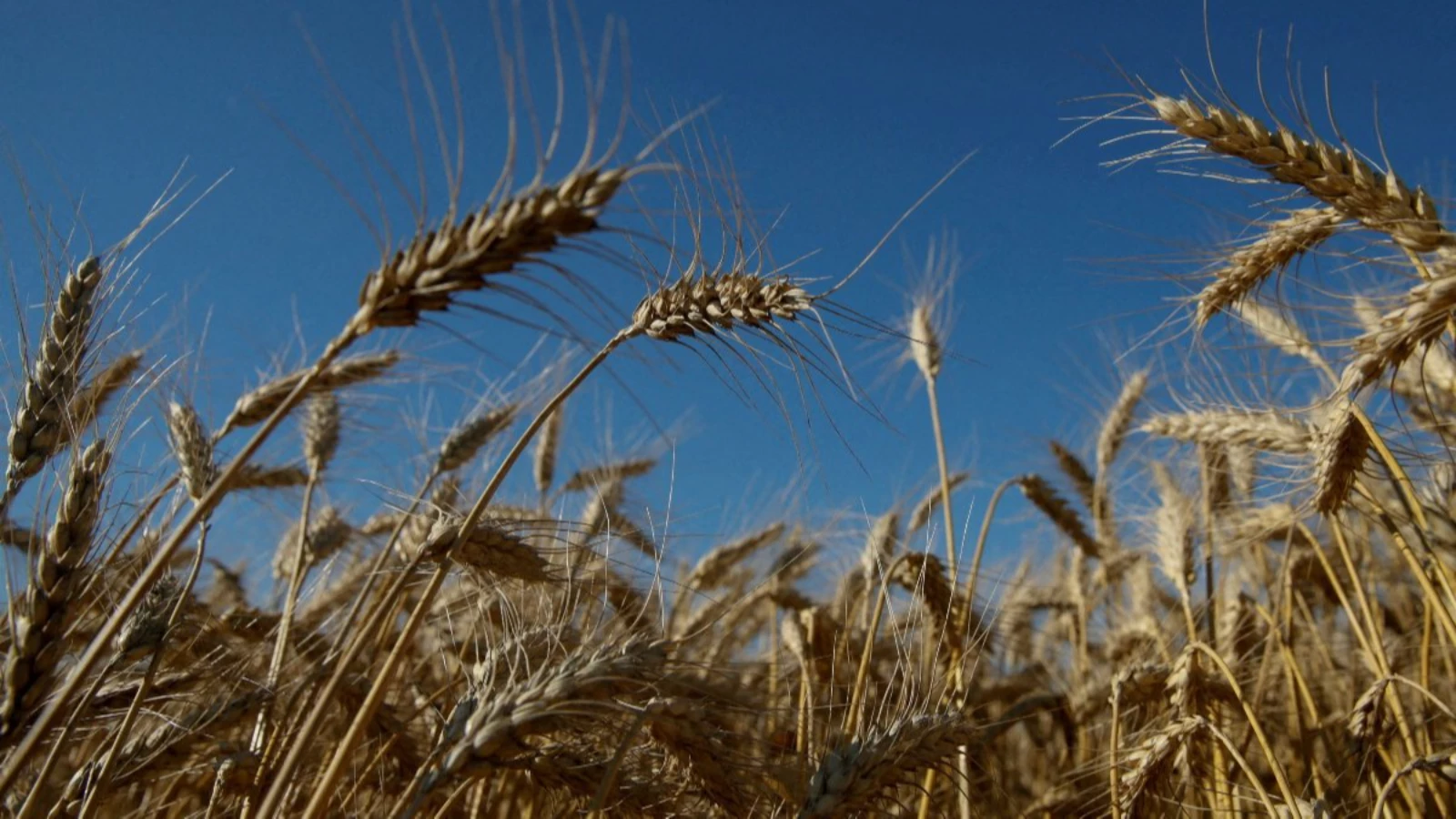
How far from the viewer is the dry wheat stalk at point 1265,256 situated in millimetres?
2268

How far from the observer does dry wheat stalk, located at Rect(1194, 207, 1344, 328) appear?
2.27m

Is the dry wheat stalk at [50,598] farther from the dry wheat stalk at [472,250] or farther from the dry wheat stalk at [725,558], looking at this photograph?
the dry wheat stalk at [725,558]

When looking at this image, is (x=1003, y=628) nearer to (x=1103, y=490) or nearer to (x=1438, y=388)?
(x=1103, y=490)

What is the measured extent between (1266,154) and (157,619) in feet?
8.35

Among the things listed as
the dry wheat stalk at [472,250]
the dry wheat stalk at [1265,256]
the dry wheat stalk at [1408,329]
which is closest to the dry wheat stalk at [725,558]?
the dry wheat stalk at [1265,256]

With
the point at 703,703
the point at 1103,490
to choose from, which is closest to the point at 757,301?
the point at 703,703

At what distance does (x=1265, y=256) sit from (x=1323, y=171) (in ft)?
1.32

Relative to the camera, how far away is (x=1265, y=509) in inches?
153

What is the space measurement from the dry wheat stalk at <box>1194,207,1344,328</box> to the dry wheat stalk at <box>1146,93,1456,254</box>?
96 mm

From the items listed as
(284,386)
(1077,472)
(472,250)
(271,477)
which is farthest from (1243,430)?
(271,477)

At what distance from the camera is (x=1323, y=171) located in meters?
2.11

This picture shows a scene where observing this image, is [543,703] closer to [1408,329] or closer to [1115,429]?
[1408,329]

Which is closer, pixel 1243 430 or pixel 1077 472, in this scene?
pixel 1243 430

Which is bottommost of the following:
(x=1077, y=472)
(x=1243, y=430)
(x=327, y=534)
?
(x=327, y=534)
